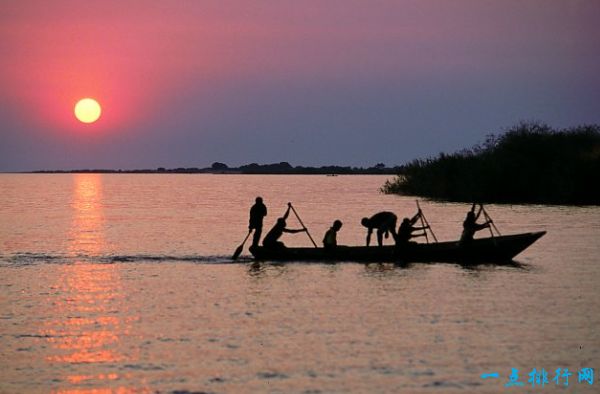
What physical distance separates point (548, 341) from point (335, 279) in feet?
30.1

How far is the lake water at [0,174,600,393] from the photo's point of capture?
13.6m

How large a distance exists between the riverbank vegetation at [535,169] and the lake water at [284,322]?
1038 inches

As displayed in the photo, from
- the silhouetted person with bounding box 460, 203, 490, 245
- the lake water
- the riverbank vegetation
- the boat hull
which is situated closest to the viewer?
the lake water

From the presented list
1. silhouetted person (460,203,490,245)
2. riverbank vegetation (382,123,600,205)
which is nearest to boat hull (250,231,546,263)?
silhouetted person (460,203,490,245)

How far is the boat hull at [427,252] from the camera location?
1056 inches

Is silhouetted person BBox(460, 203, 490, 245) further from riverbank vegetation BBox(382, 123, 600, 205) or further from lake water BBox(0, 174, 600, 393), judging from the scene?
riverbank vegetation BBox(382, 123, 600, 205)

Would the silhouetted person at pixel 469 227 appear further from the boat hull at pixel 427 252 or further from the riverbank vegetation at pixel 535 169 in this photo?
the riverbank vegetation at pixel 535 169

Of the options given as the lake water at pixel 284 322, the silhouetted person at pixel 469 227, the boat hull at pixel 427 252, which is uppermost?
the silhouetted person at pixel 469 227

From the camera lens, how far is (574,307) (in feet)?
65.3

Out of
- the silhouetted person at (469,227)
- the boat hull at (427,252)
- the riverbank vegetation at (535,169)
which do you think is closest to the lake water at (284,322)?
the boat hull at (427,252)

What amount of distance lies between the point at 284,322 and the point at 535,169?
154 ft

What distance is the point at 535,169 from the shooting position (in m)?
62.2

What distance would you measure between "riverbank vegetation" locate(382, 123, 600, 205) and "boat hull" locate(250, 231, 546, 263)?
3278 cm

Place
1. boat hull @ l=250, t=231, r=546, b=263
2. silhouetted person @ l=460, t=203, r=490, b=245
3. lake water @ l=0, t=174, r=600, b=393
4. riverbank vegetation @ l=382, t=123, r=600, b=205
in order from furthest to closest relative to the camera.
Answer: riverbank vegetation @ l=382, t=123, r=600, b=205 → boat hull @ l=250, t=231, r=546, b=263 → silhouetted person @ l=460, t=203, r=490, b=245 → lake water @ l=0, t=174, r=600, b=393
